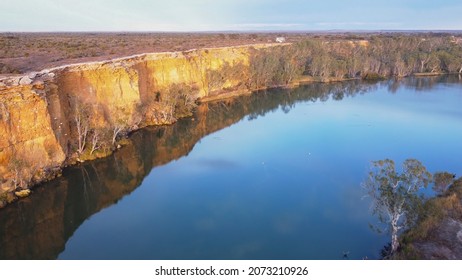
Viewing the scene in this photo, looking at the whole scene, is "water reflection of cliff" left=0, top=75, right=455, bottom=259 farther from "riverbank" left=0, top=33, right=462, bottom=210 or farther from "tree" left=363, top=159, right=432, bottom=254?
"tree" left=363, top=159, right=432, bottom=254

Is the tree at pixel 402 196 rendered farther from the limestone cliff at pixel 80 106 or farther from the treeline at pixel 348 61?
the treeline at pixel 348 61

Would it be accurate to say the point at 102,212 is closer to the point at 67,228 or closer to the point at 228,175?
the point at 67,228

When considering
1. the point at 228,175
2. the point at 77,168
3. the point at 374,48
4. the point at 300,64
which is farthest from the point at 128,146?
the point at 374,48

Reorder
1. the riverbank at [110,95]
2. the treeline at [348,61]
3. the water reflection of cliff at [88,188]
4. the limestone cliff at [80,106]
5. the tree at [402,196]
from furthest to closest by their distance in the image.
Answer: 1. the treeline at [348,61]
2. the riverbank at [110,95]
3. the limestone cliff at [80,106]
4. the water reflection of cliff at [88,188]
5. the tree at [402,196]

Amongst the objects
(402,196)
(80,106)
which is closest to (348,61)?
(80,106)

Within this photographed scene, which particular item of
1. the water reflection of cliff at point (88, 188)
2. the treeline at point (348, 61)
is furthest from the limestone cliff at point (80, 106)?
the treeline at point (348, 61)

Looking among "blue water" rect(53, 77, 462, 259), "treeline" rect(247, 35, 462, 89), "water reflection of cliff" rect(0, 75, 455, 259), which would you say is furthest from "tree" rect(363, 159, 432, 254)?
"treeline" rect(247, 35, 462, 89)

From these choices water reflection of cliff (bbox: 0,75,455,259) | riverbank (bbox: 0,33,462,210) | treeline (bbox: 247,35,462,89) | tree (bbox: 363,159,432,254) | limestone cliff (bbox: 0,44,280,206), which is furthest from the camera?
treeline (bbox: 247,35,462,89)
